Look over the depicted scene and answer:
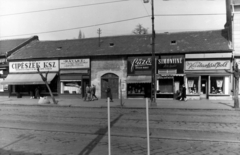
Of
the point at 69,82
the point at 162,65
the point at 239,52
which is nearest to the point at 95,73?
the point at 69,82

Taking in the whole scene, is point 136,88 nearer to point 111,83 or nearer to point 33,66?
point 111,83

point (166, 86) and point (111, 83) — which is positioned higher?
point (111, 83)

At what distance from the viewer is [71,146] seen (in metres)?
6.11

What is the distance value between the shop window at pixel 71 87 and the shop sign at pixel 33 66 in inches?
83.7

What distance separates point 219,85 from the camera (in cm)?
2070

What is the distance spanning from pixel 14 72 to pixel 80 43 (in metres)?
9.04

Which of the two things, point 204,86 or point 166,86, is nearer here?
point 204,86

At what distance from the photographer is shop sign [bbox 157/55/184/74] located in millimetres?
21250

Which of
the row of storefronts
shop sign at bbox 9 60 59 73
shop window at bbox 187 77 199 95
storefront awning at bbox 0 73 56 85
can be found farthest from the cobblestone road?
shop sign at bbox 9 60 59 73

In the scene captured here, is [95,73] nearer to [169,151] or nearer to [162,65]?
[162,65]

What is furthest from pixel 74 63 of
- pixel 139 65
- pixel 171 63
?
pixel 171 63

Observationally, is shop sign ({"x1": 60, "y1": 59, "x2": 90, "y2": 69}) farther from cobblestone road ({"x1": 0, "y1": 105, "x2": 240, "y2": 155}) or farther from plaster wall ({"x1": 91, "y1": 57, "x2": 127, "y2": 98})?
cobblestone road ({"x1": 0, "y1": 105, "x2": 240, "y2": 155})

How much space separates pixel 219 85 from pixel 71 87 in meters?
16.1

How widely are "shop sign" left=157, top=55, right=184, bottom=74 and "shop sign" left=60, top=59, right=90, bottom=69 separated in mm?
8142
